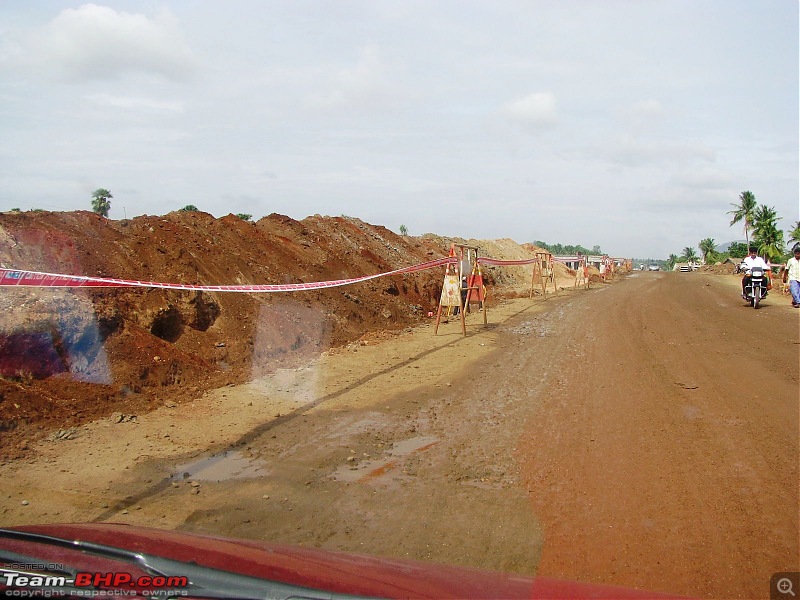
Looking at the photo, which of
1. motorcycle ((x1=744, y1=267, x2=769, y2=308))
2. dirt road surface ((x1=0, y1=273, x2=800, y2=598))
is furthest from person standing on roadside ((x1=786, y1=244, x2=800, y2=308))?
dirt road surface ((x1=0, y1=273, x2=800, y2=598))

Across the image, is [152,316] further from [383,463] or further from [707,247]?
[707,247]

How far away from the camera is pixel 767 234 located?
71.9 m

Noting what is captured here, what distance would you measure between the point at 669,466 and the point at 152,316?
7.63 m

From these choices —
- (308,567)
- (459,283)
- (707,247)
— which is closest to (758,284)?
(459,283)

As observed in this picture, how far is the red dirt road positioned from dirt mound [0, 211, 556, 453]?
15.7 ft

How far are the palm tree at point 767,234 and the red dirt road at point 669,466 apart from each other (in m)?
67.8

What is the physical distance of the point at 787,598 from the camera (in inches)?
126

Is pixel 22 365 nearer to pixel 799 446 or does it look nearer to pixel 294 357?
pixel 294 357

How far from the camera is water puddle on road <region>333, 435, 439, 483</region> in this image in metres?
5.25

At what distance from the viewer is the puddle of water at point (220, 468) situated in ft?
17.4

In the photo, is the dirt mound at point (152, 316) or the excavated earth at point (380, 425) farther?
the dirt mound at point (152, 316)

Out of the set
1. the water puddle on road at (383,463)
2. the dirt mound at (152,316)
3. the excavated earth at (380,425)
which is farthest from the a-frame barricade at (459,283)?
the water puddle on road at (383,463)

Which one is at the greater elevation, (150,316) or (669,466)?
(150,316)
